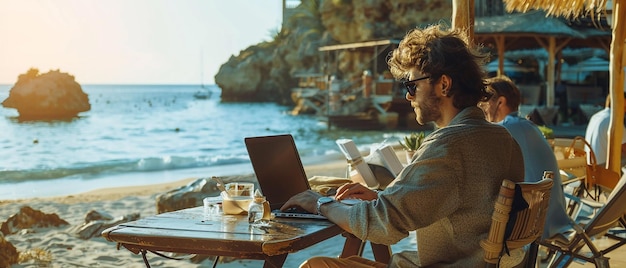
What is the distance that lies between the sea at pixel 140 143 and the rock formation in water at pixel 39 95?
0.52m

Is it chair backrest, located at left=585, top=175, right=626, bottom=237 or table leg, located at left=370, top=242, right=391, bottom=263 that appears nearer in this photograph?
chair backrest, located at left=585, top=175, right=626, bottom=237

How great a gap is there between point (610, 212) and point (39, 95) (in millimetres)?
41367

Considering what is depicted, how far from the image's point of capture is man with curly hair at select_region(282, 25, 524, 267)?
78.1 inches

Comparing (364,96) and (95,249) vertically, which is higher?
(95,249)

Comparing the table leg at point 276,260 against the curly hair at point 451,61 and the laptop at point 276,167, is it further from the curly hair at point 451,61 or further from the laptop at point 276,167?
the curly hair at point 451,61

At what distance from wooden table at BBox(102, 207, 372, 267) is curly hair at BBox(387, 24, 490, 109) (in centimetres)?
58

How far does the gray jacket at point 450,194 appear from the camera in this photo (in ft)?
6.49

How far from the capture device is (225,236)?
221cm

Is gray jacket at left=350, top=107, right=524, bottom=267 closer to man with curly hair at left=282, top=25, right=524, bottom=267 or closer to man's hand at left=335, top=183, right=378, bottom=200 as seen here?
man with curly hair at left=282, top=25, right=524, bottom=267

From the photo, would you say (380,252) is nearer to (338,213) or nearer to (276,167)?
(276,167)

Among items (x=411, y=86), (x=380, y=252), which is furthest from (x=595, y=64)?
(x=411, y=86)

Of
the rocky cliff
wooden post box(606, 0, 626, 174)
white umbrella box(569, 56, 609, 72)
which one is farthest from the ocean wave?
wooden post box(606, 0, 626, 174)

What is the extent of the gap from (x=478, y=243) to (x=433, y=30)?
60cm

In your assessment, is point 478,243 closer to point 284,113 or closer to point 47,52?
point 47,52
